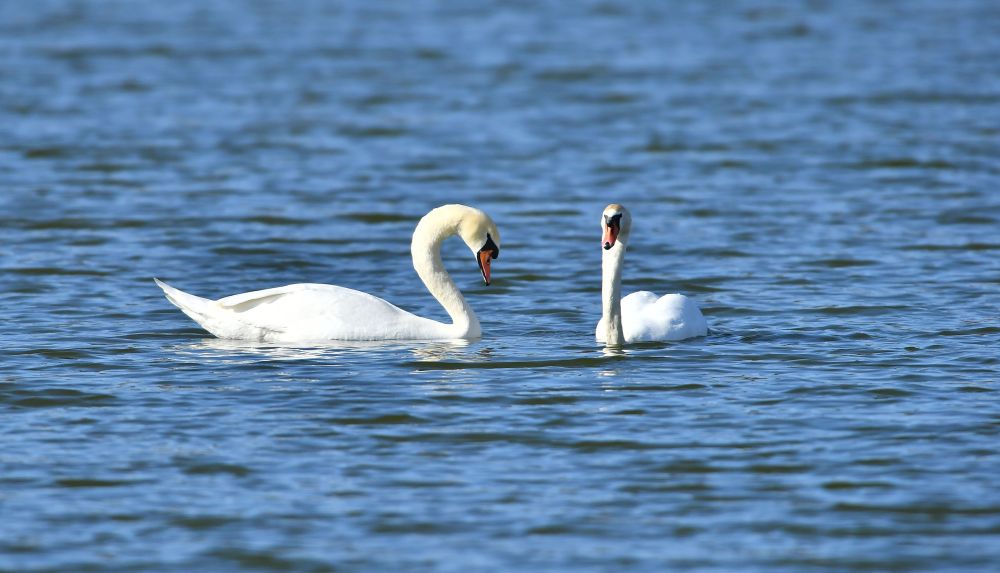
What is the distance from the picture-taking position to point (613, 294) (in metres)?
12.2

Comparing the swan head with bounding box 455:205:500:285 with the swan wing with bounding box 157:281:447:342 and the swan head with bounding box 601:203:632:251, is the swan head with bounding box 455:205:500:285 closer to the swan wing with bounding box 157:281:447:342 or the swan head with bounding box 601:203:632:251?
the swan wing with bounding box 157:281:447:342

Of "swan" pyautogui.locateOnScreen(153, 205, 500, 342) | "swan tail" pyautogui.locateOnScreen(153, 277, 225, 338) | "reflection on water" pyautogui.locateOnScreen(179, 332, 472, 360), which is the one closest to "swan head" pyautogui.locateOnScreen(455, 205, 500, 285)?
"swan" pyautogui.locateOnScreen(153, 205, 500, 342)

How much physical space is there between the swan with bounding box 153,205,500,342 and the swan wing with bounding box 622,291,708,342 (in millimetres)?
1103

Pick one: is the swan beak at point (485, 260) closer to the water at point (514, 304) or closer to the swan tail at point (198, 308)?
the water at point (514, 304)

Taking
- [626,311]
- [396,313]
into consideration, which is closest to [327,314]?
[396,313]

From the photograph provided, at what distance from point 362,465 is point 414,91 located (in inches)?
730

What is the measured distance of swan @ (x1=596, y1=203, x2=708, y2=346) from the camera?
12320mm

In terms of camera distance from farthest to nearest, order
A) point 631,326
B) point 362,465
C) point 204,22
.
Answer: point 204,22 → point 631,326 → point 362,465

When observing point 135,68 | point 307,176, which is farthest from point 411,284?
point 135,68

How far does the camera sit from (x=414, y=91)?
1085 inches

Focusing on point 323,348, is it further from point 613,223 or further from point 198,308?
point 613,223

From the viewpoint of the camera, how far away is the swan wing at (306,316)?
12461 millimetres

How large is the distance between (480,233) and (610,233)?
1.02 metres

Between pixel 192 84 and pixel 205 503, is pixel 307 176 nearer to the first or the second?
pixel 192 84
